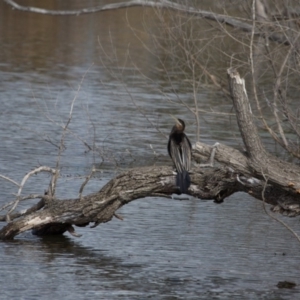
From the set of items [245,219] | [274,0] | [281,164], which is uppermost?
[274,0]

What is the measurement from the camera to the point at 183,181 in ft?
28.3

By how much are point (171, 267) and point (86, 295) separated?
112 centimetres

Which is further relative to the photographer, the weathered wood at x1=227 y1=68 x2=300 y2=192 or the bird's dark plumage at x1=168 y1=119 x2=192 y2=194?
the bird's dark plumage at x1=168 y1=119 x2=192 y2=194

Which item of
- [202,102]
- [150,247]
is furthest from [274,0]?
[202,102]

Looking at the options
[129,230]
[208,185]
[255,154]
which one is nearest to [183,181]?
[208,185]

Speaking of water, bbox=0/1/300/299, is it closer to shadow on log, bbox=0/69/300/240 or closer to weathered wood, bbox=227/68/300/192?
shadow on log, bbox=0/69/300/240

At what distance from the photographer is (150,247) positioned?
31.7 feet

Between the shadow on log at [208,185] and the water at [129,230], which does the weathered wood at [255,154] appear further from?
the water at [129,230]

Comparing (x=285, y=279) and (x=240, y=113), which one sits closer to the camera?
(x=240, y=113)

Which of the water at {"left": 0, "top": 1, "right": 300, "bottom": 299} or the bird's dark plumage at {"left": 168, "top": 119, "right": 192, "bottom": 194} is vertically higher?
the bird's dark plumage at {"left": 168, "top": 119, "right": 192, "bottom": 194}

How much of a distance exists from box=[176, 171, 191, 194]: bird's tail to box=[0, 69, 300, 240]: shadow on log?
12cm

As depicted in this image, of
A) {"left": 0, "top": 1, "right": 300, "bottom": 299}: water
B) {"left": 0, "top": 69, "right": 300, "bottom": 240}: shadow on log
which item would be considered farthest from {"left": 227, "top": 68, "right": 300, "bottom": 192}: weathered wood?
{"left": 0, "top": 1, "right": 300, "bottom": 299}: water

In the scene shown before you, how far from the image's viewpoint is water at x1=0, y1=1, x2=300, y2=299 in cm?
845

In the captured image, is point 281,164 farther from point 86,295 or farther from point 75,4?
point 75,4
